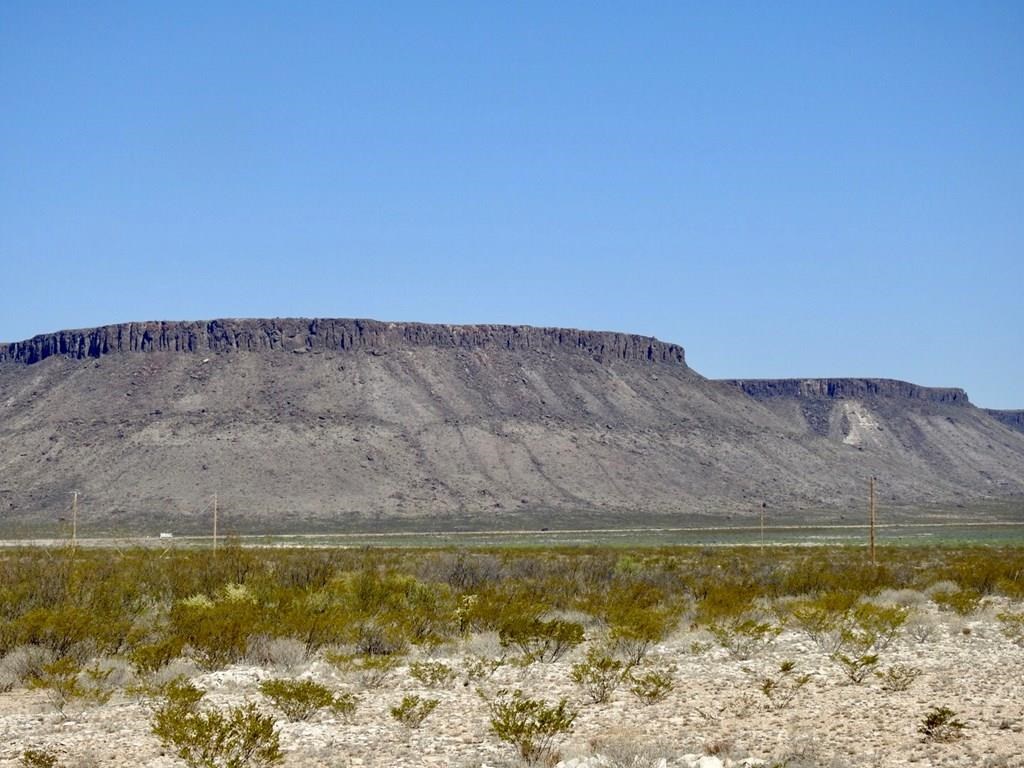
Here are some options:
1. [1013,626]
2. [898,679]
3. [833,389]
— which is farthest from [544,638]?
[833,389]

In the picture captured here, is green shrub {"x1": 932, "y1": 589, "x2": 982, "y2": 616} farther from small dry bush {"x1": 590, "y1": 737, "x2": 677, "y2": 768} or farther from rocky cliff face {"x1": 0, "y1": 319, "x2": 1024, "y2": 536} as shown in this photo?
rocky cliff face {"x1": 0, "y1": 319, "x2": 1024, "y2": 536}

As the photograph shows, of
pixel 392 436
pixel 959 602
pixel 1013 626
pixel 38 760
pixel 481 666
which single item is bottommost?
pixel 38 760

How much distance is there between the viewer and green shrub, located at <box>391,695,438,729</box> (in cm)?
1472

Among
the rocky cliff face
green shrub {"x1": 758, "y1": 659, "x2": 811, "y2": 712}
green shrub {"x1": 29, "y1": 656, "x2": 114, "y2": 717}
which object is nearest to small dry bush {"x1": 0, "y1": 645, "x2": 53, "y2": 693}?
green shrub {"x1": 29, "y1": 656, "x2": 114, "y2": 717}

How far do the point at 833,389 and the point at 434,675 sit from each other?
167 meters

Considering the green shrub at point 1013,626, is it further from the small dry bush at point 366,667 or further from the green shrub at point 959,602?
the small dry bush at point 366,667

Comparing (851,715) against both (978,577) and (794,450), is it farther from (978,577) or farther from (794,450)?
(794,450)

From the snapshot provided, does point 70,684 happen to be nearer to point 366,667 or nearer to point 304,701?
point 304,701

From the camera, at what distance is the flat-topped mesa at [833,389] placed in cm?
17800

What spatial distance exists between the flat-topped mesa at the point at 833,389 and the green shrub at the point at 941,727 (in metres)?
165

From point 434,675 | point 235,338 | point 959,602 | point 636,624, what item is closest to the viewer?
point 434,675

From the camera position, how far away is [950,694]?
619 inches

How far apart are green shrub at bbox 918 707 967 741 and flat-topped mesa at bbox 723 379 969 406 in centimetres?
16540

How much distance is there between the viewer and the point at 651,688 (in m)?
16.5
